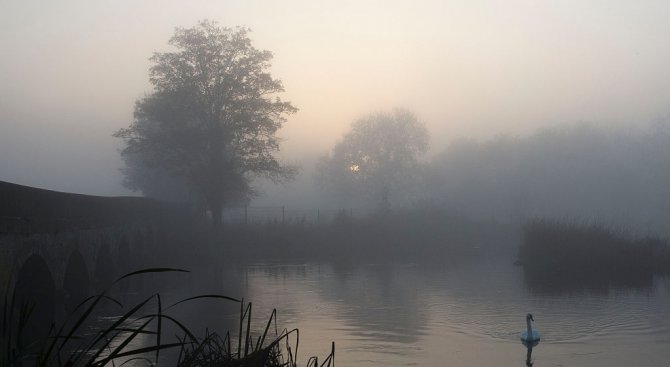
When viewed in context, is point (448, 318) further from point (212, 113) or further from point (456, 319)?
point (212, 113)

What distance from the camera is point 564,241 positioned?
104 feet

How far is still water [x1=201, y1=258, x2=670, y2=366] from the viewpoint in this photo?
13102 mm

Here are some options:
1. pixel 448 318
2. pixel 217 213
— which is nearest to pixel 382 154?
pixel 217 213

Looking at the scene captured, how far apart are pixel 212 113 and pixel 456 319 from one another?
2577 centimetres

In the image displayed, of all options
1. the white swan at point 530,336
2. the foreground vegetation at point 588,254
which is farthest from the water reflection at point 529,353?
the foreground vegetation at point 588,254

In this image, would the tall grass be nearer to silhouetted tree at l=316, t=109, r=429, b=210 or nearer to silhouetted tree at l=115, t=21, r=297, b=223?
silhouetted tree at l=115, t=21, r=297, b=223

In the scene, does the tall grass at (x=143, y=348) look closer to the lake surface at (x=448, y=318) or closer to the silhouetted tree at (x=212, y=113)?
the lake surface at (x=448, y=318)

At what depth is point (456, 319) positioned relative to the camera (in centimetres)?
1742

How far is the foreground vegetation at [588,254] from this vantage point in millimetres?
29047

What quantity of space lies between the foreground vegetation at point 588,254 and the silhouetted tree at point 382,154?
3358cm

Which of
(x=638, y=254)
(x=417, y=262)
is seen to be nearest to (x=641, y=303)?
(x=638, y=254)

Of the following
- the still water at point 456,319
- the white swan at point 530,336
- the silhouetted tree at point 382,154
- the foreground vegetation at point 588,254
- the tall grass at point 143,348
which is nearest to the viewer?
the tall grass at point 143,348

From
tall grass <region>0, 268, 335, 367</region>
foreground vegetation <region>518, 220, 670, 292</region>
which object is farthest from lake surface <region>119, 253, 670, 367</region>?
foreground vegetation <region>518, 220, 670, 292</region>

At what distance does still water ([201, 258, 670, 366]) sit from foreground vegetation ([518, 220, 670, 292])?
7.53ft
